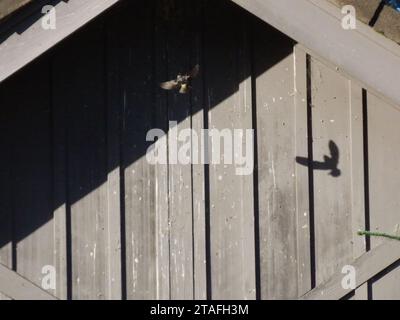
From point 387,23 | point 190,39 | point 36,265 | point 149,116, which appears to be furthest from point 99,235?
point 387,23

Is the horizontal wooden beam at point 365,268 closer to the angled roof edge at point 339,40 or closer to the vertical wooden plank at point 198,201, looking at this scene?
the vertical wooden plank at point 198,201

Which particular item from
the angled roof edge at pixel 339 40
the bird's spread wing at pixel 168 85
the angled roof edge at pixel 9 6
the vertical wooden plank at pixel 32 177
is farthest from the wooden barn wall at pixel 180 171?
the angled roof edge at pixel 9 6

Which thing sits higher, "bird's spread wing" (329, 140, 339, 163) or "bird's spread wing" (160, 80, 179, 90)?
"bird's spread wing" (160, 80, 179, 90)

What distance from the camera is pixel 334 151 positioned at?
472cm

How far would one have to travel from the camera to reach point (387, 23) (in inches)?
155

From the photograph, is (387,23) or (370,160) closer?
(387,23)

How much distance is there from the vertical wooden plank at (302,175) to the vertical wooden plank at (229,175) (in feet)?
0.86

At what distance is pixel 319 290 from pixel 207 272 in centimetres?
63

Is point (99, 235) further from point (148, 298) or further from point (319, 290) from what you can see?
point (319, 290)

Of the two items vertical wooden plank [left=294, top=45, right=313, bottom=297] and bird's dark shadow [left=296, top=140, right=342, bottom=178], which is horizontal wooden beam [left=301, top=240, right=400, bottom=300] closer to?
vertical wooden plank [left=294, top=45, right=313, bottom=297]

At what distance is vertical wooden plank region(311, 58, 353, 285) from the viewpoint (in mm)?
4715

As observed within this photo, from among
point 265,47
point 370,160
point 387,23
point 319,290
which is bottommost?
point 319,290

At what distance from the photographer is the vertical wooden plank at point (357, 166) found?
4688mm

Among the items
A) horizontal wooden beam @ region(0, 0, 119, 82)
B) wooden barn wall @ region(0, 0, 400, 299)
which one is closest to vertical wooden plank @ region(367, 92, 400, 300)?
wooden barn wall @ region(0, 0, 400, 299)
